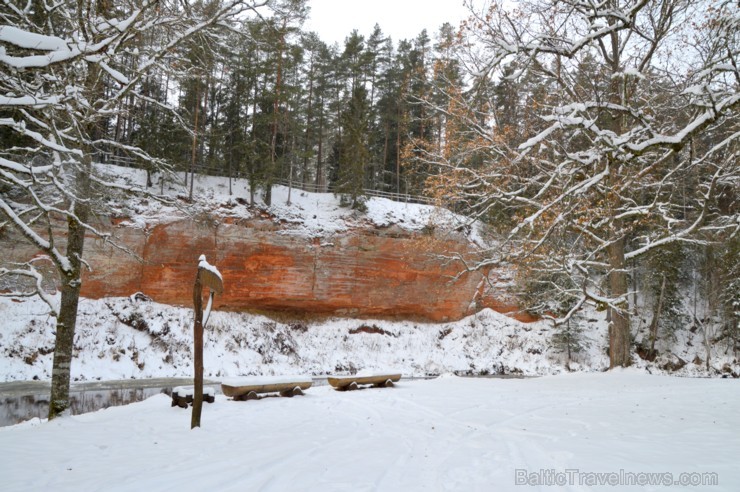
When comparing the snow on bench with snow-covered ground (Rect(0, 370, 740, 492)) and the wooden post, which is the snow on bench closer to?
snow-covered ground (Rect(0, 370, 740, 492))

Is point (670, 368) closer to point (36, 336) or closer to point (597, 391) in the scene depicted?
point (597, 391)

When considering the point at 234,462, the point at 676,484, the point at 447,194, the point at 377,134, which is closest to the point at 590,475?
the point at 676,484

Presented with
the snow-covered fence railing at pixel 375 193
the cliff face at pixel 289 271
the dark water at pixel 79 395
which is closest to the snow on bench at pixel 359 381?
the dark water at pixel 79 395

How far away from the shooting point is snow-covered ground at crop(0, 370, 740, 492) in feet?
11.9

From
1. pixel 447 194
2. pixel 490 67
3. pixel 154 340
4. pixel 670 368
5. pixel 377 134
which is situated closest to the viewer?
pixel 490 67

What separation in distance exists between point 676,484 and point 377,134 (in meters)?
29.0

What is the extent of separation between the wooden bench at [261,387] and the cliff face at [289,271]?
10.3m

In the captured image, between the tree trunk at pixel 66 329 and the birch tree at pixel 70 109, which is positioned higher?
the birch tree at pixel 70 109

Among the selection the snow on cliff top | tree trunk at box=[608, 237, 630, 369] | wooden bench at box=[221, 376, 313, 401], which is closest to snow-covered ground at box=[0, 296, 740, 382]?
the snow on cliff top

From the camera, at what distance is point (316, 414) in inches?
279

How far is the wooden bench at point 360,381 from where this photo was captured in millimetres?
10156

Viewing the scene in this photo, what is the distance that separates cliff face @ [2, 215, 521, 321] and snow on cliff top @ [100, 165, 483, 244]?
0.48 metres

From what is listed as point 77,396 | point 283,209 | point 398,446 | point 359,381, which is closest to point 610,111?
point 398,446

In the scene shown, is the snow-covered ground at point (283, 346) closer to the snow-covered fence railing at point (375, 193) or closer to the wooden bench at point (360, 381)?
the wooden bench at point (360, 381)
